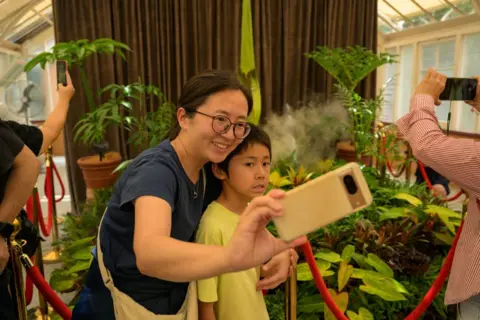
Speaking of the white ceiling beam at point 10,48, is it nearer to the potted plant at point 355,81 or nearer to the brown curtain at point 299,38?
the brown curtain at point 299,38

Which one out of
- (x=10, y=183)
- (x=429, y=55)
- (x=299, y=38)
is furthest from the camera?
(x=429, y=55)

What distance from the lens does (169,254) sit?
2.11 ft

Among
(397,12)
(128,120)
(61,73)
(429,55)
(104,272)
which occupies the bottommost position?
(104,272)

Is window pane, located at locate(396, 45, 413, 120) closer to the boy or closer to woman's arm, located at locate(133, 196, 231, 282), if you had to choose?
the boy

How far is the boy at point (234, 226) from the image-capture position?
1.05 meters

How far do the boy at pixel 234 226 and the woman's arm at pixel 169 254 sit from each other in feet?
1.23

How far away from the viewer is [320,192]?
0.63 m

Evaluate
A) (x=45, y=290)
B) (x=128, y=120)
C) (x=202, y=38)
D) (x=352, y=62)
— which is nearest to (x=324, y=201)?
(x=45, y=290)

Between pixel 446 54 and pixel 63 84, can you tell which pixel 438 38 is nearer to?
pixel 446 54

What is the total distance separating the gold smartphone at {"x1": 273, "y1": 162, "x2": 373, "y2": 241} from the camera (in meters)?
0.62

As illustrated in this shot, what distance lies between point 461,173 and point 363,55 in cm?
289

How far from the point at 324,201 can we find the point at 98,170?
2879mm

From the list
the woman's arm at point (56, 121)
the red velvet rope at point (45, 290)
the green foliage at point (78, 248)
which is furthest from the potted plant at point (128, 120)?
the red velvet rope at point (45, 290)

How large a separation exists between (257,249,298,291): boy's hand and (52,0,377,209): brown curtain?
3163 mm
